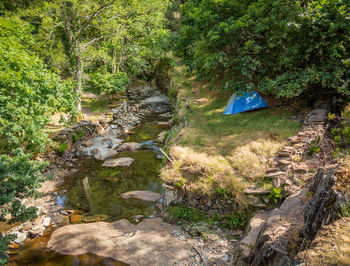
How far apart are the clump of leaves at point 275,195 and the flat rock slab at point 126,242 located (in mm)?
3470

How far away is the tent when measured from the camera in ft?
51.0

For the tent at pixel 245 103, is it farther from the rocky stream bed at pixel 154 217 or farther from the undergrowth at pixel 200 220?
the undergrowth at pixel 200 220

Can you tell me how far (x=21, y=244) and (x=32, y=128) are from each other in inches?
199

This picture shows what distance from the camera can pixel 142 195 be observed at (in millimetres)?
11938

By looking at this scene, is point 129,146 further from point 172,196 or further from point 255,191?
point 255,191

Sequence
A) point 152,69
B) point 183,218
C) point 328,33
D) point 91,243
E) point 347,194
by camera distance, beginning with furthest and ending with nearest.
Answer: point 152,69 → point 328,33 → point 183,218 → point 91,243 → point 347,194

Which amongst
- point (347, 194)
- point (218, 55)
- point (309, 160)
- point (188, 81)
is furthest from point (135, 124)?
point (347, 194)

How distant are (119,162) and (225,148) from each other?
717 centimetres

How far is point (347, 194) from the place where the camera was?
4.34 metres

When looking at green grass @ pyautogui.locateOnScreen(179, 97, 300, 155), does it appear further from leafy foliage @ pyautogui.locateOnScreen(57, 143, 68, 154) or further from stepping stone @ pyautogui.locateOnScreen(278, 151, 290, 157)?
leafy foliage @ pyautogui.locateOnScreen(57, 143, 68, 154)

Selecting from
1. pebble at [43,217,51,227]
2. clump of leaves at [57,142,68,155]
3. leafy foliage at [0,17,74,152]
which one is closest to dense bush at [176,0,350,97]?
leafy foliage at [0,17,74,152]

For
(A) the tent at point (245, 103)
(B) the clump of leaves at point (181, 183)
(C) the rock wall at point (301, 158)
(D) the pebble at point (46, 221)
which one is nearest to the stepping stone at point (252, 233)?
(C) the rock wall at point (301, 158)

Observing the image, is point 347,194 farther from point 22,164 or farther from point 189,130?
point 189,130

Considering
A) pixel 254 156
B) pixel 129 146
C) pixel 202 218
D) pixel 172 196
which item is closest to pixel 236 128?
pixel 254 156
